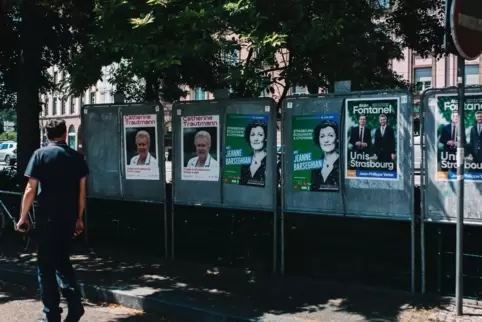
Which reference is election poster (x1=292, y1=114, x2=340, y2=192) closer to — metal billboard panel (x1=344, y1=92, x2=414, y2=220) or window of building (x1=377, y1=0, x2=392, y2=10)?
metal billboard panel (x1=344, y1=92, x2=414, y2=220)

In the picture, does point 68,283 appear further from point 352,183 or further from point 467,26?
point 467,26

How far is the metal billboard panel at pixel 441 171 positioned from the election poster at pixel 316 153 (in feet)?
3.07

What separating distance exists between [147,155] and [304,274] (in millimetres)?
2621

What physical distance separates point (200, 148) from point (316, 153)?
1563 mm

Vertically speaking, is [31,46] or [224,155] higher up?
[31,46]

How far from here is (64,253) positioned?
5.00 m

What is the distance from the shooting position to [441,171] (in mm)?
5527

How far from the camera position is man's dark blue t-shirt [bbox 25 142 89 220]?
484 centimetres

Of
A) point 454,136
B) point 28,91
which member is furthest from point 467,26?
point 28,91

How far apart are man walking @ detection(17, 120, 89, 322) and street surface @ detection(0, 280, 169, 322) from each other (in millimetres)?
554

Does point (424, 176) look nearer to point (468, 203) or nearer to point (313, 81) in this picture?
point (468, 203)

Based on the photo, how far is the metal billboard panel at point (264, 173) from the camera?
6434 millimetres

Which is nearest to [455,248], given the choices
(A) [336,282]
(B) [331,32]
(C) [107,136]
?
(A) [336,282]

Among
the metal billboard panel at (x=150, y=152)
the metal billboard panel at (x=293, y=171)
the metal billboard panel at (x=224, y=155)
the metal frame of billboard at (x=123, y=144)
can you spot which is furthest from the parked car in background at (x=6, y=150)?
the metal billboard panel at (x=293, y=171)
